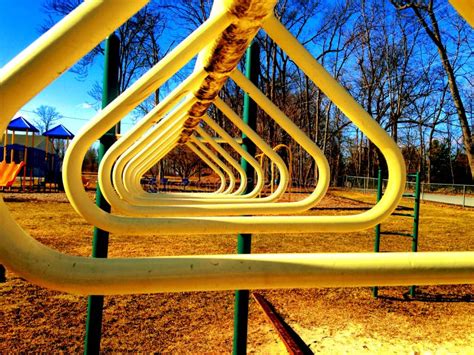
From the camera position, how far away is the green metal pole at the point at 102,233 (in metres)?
1.85

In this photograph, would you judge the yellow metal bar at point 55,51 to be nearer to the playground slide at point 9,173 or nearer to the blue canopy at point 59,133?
the playground slide at point 9,173

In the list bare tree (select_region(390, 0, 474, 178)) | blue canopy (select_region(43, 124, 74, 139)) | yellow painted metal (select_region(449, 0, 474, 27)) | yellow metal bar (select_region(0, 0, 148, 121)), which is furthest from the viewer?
blue canopy (select_region(43, 124, 74, 139))

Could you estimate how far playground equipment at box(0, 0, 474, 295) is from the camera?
1.41 feet

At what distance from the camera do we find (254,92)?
1312 millimetres

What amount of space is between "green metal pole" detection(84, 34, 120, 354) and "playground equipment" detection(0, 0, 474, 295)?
1.06 m

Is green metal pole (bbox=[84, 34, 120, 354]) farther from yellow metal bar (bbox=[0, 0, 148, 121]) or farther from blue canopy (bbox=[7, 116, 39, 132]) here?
blue canopy (bbox=[7, 116, 39, 132])

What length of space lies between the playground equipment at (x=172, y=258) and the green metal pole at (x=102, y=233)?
3.49ft

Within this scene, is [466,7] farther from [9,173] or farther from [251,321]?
[9,173]

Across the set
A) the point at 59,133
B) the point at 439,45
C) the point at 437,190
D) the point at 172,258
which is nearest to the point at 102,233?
the point at 172,258

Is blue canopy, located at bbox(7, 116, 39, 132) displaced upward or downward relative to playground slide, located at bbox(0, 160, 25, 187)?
upward

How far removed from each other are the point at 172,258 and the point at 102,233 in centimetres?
153

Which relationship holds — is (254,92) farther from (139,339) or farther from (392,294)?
(392,294)

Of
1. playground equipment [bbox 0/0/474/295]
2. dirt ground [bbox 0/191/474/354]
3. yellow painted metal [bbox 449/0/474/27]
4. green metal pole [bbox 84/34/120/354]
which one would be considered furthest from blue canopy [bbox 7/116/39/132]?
yellow painted metal [bbox 449/0/474/27]

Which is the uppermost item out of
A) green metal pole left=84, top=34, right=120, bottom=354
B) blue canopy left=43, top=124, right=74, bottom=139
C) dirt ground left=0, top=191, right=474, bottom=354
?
blue canopy left=43, top=124, right=74, bottom=139
